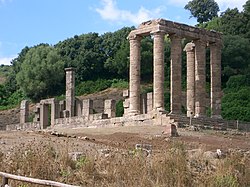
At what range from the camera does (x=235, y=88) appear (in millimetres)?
62688

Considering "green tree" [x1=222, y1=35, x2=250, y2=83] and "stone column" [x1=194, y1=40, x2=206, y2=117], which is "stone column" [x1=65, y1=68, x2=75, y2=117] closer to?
"stone column" [x1=194, y1=40, x2=206, y2=117]

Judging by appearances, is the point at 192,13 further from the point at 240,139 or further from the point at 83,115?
the point at 240,139

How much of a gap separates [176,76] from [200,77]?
228 cm

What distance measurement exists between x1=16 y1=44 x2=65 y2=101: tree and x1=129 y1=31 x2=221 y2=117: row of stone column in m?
38.5

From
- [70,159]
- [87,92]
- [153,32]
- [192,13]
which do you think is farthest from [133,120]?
[192,13]

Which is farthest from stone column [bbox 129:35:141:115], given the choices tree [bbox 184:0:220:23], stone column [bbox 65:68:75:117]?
tree [bbox 184:0:220:23]

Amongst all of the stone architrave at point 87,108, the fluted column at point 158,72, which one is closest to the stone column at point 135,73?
the fluted column at point 158,72

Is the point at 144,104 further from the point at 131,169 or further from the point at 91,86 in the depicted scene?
the point at 91,86

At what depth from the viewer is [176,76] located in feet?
127

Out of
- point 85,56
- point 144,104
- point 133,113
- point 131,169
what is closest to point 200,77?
point 144,104

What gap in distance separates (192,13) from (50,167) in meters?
93.5

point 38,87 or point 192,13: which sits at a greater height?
point 192,13

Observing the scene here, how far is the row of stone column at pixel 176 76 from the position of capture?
123 feet

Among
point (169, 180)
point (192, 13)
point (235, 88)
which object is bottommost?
point (169, 180)
